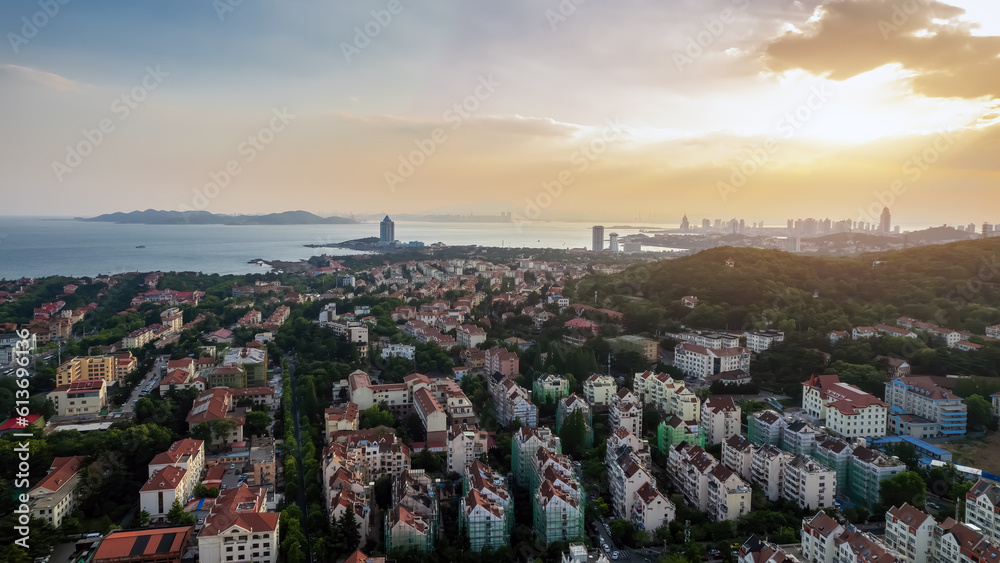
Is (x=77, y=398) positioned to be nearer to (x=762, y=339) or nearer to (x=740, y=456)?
(x=740, y=456)

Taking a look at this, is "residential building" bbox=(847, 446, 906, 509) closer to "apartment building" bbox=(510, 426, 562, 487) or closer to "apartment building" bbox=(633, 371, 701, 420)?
"apartment building" bbox=(633, 371, 701, 420)

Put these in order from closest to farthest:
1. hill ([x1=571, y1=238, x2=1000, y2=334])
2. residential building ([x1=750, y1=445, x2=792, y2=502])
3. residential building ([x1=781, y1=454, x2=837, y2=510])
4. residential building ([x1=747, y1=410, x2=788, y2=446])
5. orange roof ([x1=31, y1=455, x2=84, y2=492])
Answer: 1. orange roof ([x1=31, y1=455, x2=84, y2=492])
2. residential building ([x1=781, y1=454, x2=837, y2=510])
3. residential building ([x1=750, y1=445, x2=792, y2=502])
4. residential building ([x1=747, y1=410, x2=788, y2=446])
5. hill ([x1=571, y1=238, x2=1000, y2=334])

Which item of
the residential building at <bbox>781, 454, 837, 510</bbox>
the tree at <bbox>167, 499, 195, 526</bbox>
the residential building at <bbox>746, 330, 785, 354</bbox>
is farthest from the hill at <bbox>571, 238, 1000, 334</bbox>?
the tree at <bbox>167, 499, 195, 526</bbox>

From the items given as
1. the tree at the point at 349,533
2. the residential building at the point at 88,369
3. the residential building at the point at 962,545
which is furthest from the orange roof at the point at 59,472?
the residential building at the point at 962,545

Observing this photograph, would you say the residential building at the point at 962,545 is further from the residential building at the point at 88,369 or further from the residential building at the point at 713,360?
the residential building at the point at 88,369

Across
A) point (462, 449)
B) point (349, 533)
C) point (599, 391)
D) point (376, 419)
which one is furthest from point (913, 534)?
point (376, 419)

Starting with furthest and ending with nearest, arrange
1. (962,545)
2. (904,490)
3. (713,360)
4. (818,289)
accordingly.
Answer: (818,289) → (713,360) → (904,490) → (962,545)
